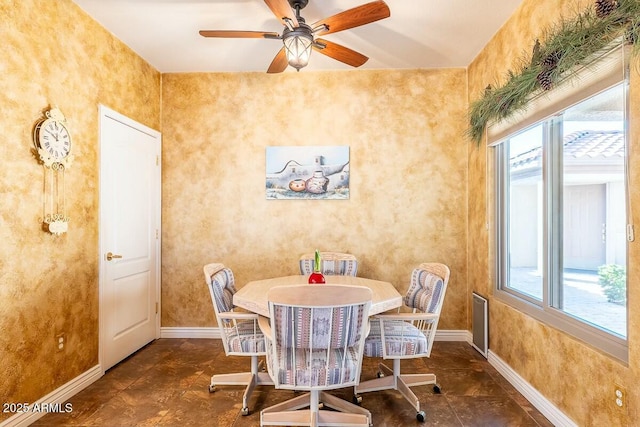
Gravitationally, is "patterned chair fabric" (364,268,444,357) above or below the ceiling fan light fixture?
below

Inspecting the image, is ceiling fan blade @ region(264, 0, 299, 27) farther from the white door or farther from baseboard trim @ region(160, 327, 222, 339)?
baseboard trim @ region(160, 327, 222, 339)

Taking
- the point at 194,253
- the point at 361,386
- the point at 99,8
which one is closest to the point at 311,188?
the point at 194,253

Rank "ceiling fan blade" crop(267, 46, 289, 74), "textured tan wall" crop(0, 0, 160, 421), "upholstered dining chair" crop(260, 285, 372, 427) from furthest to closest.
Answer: "ceiling fan blade" crop(267, 46, 289, 74) < "textured tan wall" crop(0, 0, 160, 421) < "upholstered dining chair" crop(260, 285, 372, 427)

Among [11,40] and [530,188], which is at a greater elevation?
[11,40]

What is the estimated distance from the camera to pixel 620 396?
5.68ft

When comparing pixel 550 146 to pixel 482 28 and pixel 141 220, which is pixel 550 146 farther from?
pixel 141 220

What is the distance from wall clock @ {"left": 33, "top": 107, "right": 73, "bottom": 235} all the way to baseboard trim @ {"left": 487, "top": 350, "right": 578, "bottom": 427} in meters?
3.40

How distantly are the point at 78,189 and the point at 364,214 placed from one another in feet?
8.34

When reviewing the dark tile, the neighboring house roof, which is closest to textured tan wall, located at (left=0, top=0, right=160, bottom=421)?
the dark tile

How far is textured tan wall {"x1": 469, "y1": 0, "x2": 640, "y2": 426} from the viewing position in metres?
1.67

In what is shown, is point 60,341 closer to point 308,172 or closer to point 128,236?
point 128,236

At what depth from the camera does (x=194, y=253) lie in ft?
12.7

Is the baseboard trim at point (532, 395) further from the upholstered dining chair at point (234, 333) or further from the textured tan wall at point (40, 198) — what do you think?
the textured tan wall at point (40, 198)

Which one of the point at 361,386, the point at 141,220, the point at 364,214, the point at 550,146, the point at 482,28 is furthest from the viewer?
the point at 364,214
